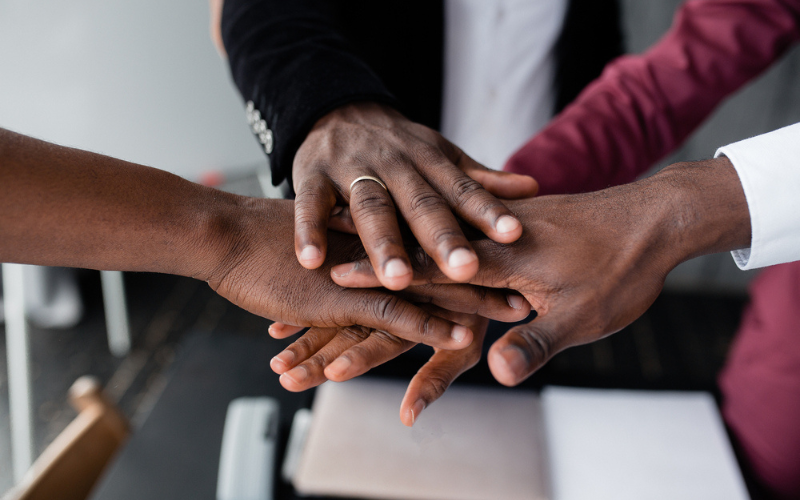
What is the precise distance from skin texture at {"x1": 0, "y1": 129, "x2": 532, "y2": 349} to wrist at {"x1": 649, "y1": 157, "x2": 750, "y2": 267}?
0.23 m

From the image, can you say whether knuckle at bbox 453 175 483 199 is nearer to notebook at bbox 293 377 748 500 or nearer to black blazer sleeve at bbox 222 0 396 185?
black blazer sleeve at bbox 222 0 396 185

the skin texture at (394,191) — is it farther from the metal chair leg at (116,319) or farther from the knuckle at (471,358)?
the metal chair leg at (116,319)

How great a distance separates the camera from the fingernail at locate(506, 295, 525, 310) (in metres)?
0.62

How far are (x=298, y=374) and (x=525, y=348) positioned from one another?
0.81ft

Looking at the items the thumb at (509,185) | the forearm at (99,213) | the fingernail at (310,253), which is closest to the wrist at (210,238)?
the forearm at (99,213)

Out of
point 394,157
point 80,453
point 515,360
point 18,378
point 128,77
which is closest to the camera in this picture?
point 515,360

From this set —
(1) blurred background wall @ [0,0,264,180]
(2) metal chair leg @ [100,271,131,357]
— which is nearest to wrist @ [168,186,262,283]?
(1) blurred background wall @ [0,0,264,180]

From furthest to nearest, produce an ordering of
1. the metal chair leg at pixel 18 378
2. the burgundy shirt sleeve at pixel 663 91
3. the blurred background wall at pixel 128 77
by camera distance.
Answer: the blurred background wall at pixel 128 77 → the metal chair leg at pixel 18 378 → the burgundy shirt sleeve at pixel 663 91

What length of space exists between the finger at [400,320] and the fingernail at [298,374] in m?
0.09

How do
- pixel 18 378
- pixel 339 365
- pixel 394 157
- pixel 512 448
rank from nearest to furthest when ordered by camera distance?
1. pixel 339 365
2. pixel 394 157
3. pixel 512 448
4. pixel 18 378

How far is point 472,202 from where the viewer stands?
1.95 ft

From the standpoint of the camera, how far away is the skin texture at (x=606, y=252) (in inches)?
21.3

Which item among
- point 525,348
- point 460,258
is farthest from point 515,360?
point 460,258

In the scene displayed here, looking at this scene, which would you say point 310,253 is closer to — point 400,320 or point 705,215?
point 400,320
